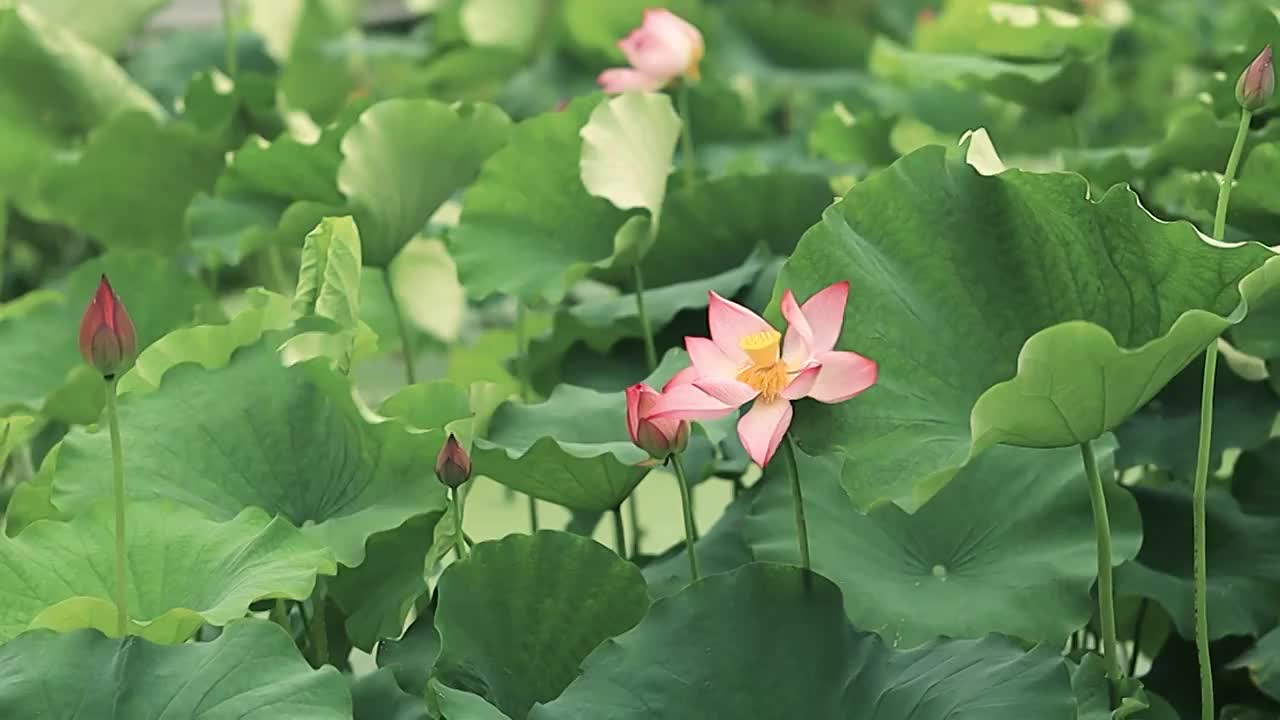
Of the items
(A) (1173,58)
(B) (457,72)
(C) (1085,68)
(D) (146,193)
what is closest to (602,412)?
(C) (1085,68)

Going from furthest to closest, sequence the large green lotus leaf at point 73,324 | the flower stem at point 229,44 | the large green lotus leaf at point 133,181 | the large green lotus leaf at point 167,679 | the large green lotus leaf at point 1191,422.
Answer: the flower stem at point 229,44 < the large green lotus leaf at point 133,181 < the large green lotus leaf at point 73,324 < the large green lotus leaf at point 1191,422 < the large green lotus leaf at point 167,679

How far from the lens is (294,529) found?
2.95ft

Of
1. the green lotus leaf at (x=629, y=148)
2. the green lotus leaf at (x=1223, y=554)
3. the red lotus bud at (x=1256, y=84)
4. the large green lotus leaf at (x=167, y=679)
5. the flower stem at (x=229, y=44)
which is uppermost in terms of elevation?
the red lotus bud at (x=1256, y=84)

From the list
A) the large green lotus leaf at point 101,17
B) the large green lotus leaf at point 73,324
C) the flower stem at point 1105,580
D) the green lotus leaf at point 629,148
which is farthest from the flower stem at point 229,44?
the flower stem at point 1105,580

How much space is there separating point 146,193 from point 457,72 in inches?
23.7

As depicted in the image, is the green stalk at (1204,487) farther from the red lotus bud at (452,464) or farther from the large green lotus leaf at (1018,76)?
the large green lotus leaf at (1018,76)

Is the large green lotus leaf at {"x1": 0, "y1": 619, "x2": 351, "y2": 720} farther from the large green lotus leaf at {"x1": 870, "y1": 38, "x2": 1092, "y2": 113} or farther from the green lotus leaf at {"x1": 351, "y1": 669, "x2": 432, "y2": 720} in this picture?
the large green lotus leaf at {"x1": 870, "y1": 38, "x2": 1092, "y2": 113}

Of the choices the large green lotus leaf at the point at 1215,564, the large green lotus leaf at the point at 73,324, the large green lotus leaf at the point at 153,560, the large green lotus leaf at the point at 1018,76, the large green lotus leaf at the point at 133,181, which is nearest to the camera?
the large green lotus leaf at the point at 153,560

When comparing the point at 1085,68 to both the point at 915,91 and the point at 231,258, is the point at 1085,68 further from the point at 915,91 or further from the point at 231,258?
the point at 231,258

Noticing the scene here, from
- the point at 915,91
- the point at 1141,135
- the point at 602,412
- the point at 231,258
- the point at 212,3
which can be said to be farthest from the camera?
the point at 212,3

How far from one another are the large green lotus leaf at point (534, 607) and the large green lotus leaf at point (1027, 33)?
816 millimetres

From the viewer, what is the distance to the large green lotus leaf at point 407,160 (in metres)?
1.27

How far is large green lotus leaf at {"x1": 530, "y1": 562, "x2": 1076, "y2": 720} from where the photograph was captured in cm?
81

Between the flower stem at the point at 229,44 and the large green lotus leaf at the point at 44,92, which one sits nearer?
the large green lotus leaf at the point at 44,92
